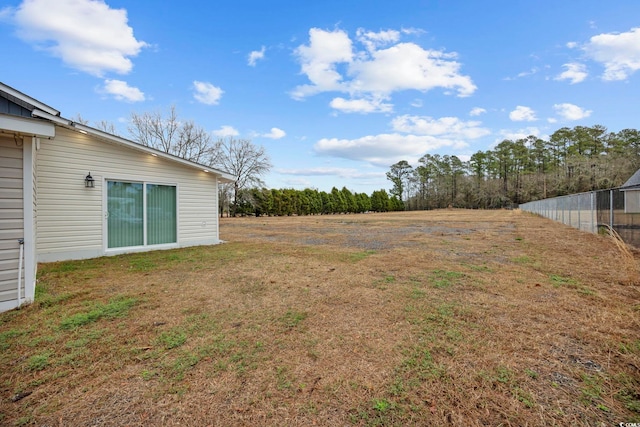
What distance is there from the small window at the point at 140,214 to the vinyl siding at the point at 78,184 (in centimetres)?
17

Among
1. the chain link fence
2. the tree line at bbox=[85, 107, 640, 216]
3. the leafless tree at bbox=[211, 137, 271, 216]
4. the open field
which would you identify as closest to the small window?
the open field

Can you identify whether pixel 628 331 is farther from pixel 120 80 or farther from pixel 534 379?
pixel 120 80

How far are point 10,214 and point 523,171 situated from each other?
59574mm

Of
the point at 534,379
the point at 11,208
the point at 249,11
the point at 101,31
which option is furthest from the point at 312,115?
the point at 534,379

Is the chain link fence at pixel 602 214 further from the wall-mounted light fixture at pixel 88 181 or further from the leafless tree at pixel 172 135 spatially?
the leafless tree at pixel 172 135

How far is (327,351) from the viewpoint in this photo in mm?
2215

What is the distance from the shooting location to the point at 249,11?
11.2 meters

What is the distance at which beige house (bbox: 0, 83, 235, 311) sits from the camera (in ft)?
10.3

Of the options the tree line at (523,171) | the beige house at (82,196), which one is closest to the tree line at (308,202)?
the tree line at (523,171)

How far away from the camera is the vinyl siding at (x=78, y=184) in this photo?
5773 millimetres

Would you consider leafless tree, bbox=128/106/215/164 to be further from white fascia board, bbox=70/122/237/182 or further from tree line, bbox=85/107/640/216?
white fascia board, bbox=70/122/237/182

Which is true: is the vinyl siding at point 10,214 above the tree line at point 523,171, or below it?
below

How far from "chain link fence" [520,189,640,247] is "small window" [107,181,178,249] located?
12225mm

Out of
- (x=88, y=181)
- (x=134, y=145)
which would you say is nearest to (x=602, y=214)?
(x=134, y=145)
